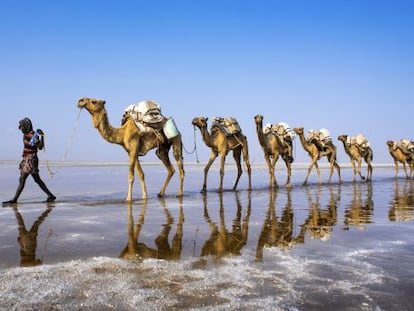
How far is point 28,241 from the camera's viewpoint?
5.61m

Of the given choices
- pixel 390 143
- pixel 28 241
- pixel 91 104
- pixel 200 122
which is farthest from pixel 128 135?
pixel 390 143

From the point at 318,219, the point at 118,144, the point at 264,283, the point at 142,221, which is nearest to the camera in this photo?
the point at 264,283

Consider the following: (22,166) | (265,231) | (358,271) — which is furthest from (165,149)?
(358,271)

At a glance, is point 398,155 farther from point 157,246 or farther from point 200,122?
point 157,246

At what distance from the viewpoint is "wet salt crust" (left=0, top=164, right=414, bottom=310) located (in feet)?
10.9

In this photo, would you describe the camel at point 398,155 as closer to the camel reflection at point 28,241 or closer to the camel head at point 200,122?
the camel head at point 200,122

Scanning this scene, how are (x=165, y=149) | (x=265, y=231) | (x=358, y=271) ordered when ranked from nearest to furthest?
1. (x=358, y=271)
2. (x=265, y=231)
3. (x=165, y=149)

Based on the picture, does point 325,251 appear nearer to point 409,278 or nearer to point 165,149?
point 409,278

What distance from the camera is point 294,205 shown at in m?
→ 10.4

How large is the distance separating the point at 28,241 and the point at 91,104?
595 centimetres

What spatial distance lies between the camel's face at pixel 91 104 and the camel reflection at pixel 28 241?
3.59 m

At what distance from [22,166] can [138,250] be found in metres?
6.97

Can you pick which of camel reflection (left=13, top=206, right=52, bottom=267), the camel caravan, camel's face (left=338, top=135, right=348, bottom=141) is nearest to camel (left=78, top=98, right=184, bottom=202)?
the camel caravan

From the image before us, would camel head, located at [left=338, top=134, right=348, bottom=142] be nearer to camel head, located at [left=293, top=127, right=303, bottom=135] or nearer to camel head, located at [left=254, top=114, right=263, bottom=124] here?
camel head, located at [left=293, top=127, right=303, bottom=135]
